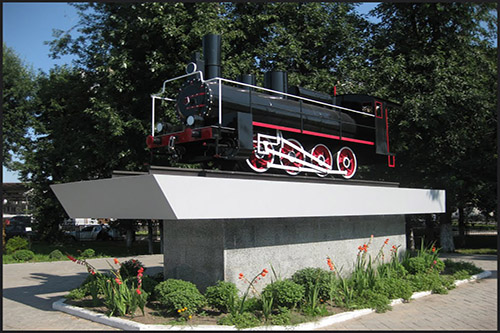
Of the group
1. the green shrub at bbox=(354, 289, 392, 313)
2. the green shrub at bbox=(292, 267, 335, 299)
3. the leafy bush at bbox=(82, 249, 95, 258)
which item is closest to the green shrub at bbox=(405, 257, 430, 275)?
the green shrub at bbox=(354, 289, 392, 313)

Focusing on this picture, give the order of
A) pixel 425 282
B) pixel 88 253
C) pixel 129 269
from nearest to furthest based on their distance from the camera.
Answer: pixel 129 269 < pixel 425 282 < pixel 88 253

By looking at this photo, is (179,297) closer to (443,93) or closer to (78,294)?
(78,294)

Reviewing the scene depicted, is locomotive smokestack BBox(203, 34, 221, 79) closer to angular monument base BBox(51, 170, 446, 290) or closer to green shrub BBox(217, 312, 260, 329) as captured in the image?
angular monument base BBox(51, 170, 446, 290)

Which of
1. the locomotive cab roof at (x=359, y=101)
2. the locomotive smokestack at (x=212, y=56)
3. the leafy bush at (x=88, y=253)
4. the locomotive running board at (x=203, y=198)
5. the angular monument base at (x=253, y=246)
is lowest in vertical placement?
the leafy bush at (x=88, y=253)

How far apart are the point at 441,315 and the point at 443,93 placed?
12.9 meters

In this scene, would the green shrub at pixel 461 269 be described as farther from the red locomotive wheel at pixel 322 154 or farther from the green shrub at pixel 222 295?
the green shrub at pixel 222 295

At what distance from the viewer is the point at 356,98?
13273 mm

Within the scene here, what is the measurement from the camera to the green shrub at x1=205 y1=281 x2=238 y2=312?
24.9 ft

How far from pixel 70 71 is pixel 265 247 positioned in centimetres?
1945

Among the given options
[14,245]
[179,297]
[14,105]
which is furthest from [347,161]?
[14,105]

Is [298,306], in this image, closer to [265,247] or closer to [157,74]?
[265,247]

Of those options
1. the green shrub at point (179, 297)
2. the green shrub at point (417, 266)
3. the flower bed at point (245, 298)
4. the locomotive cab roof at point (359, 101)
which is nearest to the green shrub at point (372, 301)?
the flower bed at point (245, 298)

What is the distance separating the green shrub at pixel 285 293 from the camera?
7707mm

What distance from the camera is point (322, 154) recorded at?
38.8 feet
